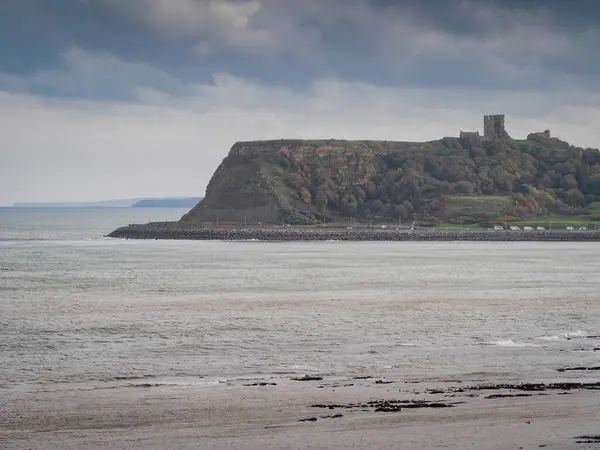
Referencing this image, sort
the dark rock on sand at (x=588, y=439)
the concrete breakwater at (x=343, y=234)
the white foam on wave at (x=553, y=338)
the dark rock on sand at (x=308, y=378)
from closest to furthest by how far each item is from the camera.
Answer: the dark rock on sand at (x=588, y=439) < the dark rock on sand at (x=308, y=378) < the white foam on wave at (x=553, y=338) < the concrete breakwater at (x=343, y=234)

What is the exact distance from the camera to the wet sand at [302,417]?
69.9ft

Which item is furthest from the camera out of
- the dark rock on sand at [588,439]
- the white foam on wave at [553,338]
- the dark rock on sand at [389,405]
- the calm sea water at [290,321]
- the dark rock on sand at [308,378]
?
the white foam on wave at [553,338]

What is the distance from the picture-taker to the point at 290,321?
45.4 metres

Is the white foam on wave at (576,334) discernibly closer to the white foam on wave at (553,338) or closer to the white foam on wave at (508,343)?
the white foam on wave at (553,338)

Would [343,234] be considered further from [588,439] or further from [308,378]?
[588,439]

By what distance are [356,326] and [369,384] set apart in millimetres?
15258

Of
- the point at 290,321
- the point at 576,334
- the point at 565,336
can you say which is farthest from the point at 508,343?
the point at 290,321

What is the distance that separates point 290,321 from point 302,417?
2185 cm

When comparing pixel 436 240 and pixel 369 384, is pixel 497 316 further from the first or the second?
pixel 436 240

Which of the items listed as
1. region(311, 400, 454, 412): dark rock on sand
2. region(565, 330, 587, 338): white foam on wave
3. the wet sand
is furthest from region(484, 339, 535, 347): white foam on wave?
region(311, 400, 454, 412): dark rock on sand

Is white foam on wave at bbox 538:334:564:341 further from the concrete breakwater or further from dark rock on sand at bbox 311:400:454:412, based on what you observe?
the concrete breakwater

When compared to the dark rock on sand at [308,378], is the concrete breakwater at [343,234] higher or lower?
higher

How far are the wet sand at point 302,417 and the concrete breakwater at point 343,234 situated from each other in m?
136

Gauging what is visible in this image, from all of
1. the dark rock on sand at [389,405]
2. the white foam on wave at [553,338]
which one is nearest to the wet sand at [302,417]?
the dark rock on sand at [389,405]
